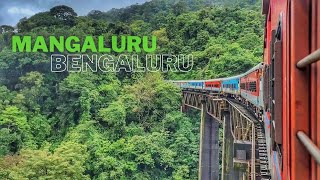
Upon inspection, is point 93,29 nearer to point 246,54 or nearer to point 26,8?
point 26,8

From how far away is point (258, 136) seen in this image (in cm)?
414

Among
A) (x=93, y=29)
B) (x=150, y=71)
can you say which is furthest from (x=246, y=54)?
(x=93, y=29)

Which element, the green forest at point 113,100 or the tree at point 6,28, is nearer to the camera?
the green forest at point 113,100

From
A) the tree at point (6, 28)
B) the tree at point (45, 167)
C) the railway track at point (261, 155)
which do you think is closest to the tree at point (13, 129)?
the tree at point (45, 167)

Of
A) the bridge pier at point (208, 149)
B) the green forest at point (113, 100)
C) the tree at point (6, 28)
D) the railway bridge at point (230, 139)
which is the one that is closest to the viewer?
the railway bridge at point (230, 139)

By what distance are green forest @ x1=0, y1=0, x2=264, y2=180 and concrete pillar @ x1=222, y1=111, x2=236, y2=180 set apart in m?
4.65

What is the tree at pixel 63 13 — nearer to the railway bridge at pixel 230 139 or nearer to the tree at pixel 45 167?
the railway bridge at pixel 230 139

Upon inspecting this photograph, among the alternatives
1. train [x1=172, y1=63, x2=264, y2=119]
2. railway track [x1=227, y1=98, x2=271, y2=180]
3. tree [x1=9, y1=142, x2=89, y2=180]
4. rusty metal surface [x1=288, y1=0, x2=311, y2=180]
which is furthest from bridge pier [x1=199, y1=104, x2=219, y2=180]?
rusty metal surface [x1=288, y1=0, x2=311, y2=180]

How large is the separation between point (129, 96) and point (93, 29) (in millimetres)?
3174

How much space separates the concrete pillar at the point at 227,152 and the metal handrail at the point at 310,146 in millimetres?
6843

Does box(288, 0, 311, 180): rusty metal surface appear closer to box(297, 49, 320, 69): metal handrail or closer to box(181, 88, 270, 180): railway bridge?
box(297, 49, 320, 69): metal handrail

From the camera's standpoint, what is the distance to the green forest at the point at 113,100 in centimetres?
1205

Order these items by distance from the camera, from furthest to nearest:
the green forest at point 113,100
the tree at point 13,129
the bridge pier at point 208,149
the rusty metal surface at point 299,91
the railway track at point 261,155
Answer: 1. the green forest at point 113,100
2. the tree at point 13,129
3. the bridge pier at point 208,149
4. the railway track at point 261,155
5. the rusty metal surface at point 299,91

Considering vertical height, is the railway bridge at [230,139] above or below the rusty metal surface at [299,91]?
below
